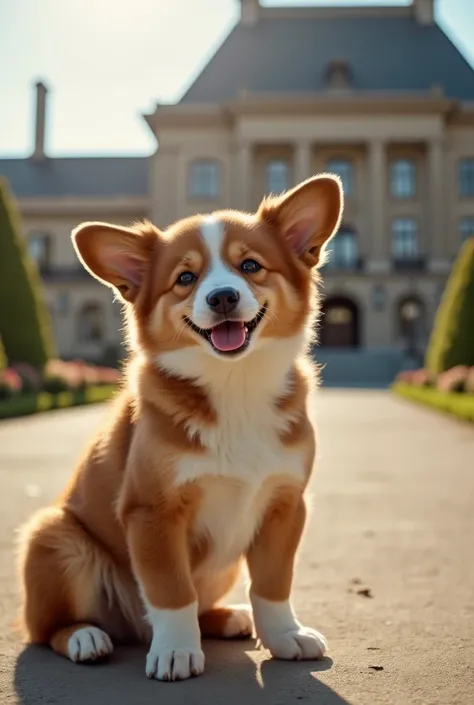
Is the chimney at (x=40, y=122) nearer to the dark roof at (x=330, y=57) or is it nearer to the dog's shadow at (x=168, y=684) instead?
the dark roof at (x=330, y=57)

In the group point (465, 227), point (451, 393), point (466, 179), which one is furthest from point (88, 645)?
point (466, 179)

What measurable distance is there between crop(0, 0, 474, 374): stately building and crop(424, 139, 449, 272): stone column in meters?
0.08

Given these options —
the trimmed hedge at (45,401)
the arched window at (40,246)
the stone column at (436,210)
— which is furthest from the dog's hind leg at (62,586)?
the arched window at (40,246)

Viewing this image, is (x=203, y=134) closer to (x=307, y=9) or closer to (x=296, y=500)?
(x=307, y=9)

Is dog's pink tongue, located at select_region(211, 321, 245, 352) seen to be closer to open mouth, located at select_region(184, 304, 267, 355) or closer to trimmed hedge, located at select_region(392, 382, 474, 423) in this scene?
open mouth, located at select_region(184, 304, 267, 355)

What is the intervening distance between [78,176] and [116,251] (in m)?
50.5

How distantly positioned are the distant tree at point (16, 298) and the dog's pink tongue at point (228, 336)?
661 inches

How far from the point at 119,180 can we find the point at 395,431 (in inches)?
1633

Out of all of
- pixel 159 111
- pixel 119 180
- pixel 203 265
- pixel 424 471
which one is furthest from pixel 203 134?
pixel 203 265

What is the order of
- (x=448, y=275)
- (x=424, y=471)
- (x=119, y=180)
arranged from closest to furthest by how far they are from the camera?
1. (x=424, y=471)
2. (x=448, y=275)
3. (x=119, y=180)

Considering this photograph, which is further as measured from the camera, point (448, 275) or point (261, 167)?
point (261, 167)

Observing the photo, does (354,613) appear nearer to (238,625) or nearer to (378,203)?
(238,625)

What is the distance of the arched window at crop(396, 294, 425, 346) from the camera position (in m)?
42.2

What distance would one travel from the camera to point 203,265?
226cm
